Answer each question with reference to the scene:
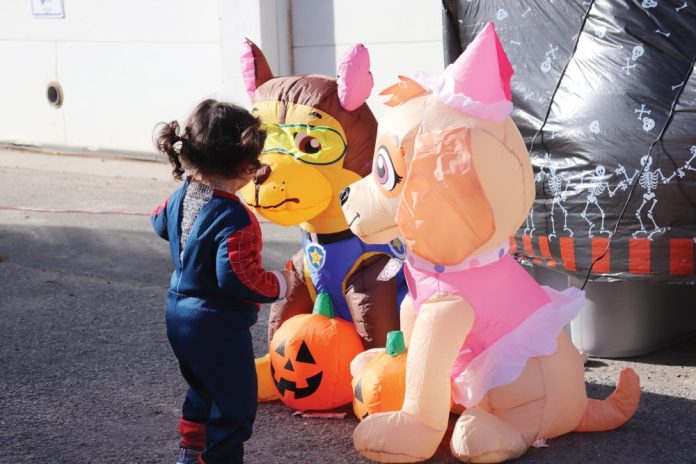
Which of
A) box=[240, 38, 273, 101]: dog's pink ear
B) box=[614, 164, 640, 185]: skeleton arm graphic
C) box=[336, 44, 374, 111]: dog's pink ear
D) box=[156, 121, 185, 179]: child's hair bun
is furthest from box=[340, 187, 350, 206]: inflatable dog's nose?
box=[614, 164, 640, 185]: skeleton arm graphic

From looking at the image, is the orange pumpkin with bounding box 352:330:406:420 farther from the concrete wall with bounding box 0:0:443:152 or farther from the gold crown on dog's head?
the concrete wall with bounding box 0:0:443:152

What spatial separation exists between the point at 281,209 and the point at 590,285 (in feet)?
4.72

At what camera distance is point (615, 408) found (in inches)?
159

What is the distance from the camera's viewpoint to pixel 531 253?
15.7 feet

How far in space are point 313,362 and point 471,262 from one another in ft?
2.77

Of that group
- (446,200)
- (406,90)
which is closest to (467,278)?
(446,200)

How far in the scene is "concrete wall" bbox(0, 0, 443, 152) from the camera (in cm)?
847

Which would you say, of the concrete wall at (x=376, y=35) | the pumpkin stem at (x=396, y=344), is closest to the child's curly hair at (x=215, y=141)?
the pumpkin stem at (x=396, y=344)

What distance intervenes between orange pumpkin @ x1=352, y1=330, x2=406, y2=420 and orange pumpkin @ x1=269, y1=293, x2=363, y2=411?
0.22m

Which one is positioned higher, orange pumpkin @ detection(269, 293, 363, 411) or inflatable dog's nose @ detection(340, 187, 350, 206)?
inflatable dog's nose @ detection(340, 187, 350, 206)

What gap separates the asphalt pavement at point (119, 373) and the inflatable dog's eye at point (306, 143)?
3.48ft

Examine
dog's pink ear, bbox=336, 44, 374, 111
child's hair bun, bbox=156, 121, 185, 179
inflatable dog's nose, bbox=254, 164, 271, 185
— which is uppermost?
dog's pink ear, bbox=336, 44, 374, 111

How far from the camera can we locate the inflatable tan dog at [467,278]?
362cm

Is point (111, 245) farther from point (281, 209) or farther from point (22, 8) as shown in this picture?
point (22, 8)
